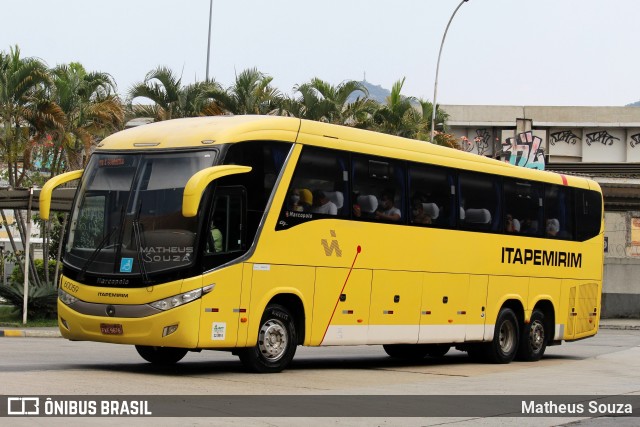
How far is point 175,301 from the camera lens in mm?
14703

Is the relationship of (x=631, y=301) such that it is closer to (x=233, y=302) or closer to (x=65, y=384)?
(x=233, y=302)

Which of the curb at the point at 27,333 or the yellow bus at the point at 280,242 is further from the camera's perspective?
the curb at the point at 27,333

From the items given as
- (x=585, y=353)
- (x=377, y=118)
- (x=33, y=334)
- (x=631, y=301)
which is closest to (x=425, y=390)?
(x=585, y=353)

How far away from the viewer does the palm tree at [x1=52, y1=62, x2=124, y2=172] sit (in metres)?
33.8

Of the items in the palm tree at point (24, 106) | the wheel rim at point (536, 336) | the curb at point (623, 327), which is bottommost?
the curb at point (623, 327)

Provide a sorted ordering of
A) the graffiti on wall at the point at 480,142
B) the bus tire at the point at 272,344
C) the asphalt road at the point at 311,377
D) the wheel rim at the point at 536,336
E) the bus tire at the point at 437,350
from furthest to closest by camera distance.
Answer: the graffiti on wall at the point at 480,142, the wheel rim at the point at 536,336, the bus tire at the point at 437,350, the bus tire at the point at 272,344, the asphalt road at the point at 311,377

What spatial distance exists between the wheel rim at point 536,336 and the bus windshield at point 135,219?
9.65 m

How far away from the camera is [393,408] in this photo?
12.6 metres

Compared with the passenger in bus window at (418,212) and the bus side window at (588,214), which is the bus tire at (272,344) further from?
the bus side window at (588,214)

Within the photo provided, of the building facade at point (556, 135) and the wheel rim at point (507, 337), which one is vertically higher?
the building facade at point (556, 135)

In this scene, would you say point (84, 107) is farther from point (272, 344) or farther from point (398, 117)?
point (272, 344)

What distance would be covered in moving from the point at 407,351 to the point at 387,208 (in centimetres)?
485

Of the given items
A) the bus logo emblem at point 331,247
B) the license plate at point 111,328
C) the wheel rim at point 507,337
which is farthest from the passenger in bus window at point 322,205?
the wheel rim at point 507,337

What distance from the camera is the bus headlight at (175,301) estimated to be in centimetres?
1470
